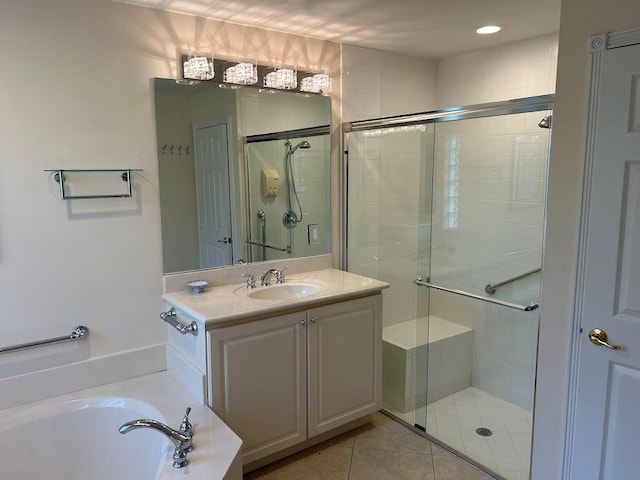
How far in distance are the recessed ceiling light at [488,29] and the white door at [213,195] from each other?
Result: 5.41 ft

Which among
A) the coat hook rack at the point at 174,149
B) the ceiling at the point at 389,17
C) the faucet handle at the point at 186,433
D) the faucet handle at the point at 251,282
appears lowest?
the faucet handle at the point at 186,433

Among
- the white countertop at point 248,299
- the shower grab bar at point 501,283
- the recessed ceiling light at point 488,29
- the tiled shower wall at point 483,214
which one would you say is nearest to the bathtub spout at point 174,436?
the white countertop at point 248,299

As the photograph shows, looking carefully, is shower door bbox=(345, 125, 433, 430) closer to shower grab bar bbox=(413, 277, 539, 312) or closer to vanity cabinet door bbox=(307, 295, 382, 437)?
shower grab bar bbox=(413, 277, 539, 312)

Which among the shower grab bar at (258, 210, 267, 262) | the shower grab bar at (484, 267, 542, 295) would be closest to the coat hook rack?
the shower grab bar at (258, 210, 267, 262)

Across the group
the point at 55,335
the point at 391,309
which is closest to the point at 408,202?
the point at 391,309

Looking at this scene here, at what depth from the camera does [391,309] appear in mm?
3352

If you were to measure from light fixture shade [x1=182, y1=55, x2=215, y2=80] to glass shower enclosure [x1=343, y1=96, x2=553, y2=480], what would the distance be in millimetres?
1027

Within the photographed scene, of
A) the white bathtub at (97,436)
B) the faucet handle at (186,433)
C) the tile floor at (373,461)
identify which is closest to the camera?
the faucet handle at (186,433)

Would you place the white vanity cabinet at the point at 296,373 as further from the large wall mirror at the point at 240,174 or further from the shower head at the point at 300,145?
the shower head at the point at 300,145

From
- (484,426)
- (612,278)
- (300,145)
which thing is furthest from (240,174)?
(484,426)

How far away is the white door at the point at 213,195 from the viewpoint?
2609 millimetres

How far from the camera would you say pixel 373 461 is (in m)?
2.58

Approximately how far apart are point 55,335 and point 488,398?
2.66m

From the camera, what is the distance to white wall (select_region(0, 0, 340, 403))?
210 centimetres
